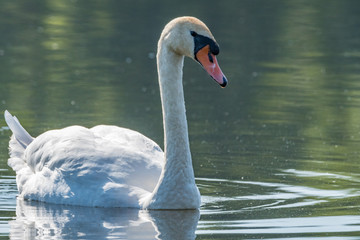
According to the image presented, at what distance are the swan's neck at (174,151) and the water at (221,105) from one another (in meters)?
0.16

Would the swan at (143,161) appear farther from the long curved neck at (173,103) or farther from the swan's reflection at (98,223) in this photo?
the swan's reflection at (98,223)

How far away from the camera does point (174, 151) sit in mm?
10477

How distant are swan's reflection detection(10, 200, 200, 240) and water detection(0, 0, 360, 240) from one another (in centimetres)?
2

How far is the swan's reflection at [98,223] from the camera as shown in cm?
927

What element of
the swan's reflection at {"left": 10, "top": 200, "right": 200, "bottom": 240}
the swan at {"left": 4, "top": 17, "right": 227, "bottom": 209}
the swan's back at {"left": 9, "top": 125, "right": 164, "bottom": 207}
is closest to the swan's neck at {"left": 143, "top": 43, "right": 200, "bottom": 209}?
the swan at {"left": 4, "top": 17, "right": 227, "bottom": 209}

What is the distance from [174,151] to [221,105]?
7074 mm

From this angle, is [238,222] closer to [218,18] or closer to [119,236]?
[119,236]

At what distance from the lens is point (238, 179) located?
39.1 ft

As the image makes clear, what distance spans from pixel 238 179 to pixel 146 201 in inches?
76.3

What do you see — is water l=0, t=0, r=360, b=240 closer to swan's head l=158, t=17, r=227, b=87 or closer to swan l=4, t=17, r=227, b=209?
swan l=4, t=17, r=227, b=209

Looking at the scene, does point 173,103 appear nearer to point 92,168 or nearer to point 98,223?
point 92,168

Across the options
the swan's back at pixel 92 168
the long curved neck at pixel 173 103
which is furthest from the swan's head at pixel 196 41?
the swan's back at pixel 92 168

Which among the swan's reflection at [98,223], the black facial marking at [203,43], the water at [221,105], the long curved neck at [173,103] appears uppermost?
the black facial marking at [203,43]

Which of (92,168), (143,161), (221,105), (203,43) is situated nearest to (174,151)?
(143,161)
